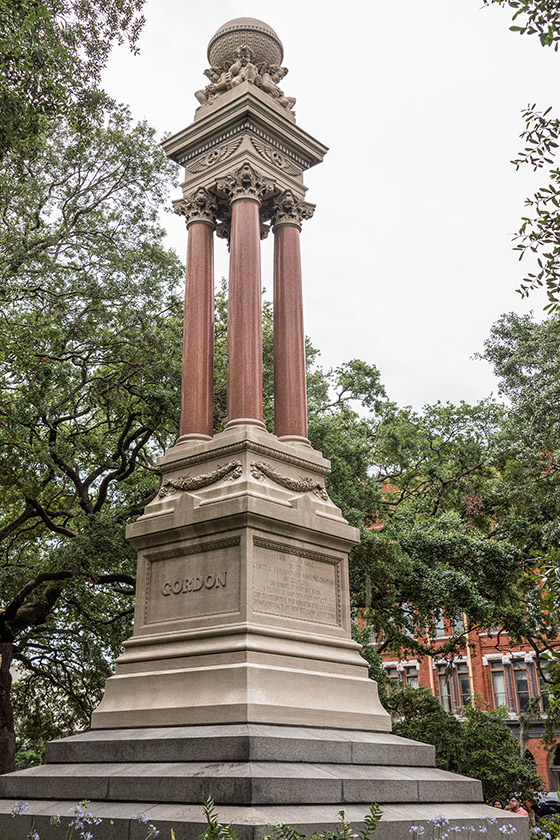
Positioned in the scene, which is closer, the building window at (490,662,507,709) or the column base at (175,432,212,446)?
the column base at (175,432,212,446)

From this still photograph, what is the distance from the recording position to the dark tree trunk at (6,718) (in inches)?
727

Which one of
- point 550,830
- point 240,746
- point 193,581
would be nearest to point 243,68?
point 193,581

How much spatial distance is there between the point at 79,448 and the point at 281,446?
10310 mm

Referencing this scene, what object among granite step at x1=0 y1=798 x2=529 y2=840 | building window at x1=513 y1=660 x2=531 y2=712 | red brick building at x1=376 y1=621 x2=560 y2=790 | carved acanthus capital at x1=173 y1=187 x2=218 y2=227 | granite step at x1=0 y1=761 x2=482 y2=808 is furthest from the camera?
building window at x1=513 y1=660 x2=531 y2=712

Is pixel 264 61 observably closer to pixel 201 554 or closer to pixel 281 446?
pixel 281 446

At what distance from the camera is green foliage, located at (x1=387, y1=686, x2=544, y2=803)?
21.8m

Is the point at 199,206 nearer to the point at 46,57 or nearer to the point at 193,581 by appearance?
the point at 46,57

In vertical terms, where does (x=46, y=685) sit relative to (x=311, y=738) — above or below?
above

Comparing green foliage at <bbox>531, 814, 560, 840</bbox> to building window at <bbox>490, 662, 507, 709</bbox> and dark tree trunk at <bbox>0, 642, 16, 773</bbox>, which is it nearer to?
dark tree trunk at <bbox>0, 642, 16, 773</bbox>

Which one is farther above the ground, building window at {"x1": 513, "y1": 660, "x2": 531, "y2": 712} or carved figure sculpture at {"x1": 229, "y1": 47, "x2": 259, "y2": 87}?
carved figure sculpture at {"x1": 229, "y1": 47, "x2": 259, "y2": 87}

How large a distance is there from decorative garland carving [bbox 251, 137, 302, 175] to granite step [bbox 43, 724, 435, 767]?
8036mm

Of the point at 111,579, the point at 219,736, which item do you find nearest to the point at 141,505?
the point at 111,579

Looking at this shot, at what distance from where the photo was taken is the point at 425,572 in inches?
774

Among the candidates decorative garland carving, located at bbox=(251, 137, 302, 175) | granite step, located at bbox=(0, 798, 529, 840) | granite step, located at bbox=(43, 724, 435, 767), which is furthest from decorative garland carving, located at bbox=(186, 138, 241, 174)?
granite step, located at bbox=(0, 798, 529, 840)
